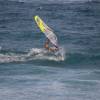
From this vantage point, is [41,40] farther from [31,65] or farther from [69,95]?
[69,95]

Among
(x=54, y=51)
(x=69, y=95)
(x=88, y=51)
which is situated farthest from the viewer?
(x=88, y=51)

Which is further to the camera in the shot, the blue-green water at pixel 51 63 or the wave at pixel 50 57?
the wave at pixel 50 57

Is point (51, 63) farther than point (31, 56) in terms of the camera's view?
No

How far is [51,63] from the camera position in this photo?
977 inches

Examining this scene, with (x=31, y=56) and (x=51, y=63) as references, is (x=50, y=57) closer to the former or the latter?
(x=51, y=63)

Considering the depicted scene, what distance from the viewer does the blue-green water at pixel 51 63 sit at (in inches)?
772

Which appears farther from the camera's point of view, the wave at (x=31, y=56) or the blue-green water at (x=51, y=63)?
the wave at (x=31, y=56)

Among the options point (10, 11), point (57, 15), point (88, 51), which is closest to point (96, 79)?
point (88, 51)

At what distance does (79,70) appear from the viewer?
23812 mm

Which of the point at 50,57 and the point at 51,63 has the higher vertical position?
the point at 50,57

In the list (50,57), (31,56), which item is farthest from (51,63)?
(31,56)

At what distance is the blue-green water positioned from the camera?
19609mm

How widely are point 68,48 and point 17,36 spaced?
221 inches

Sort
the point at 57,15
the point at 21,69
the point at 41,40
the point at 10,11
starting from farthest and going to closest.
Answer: the point at 10,11, the point at 57,15, the point at 41,40, the point at 21,69
